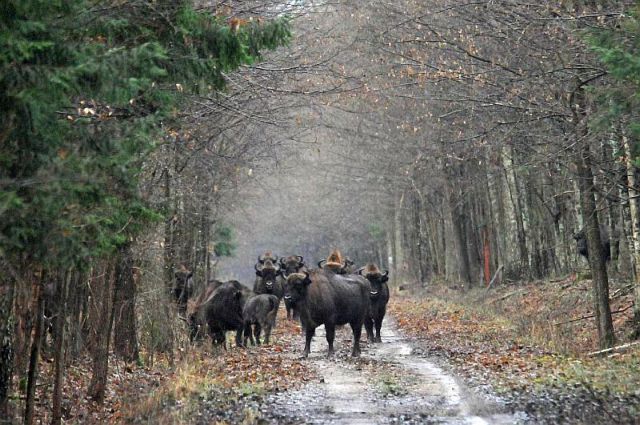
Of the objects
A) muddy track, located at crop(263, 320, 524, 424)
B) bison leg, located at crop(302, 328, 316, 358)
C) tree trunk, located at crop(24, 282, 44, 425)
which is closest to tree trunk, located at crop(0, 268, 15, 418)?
tree trunk, located at crop(24, 282, 44, 425)

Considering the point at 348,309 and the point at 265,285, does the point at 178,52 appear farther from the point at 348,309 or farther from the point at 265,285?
the point at 265,285

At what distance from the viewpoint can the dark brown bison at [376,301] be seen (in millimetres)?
24766

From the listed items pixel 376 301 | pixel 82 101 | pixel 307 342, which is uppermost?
pixel 82 101

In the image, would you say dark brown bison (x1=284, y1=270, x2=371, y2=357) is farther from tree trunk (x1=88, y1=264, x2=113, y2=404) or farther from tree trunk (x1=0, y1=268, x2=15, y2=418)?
tree trunk (x1=0, y1=268, x2=15, y2=418)

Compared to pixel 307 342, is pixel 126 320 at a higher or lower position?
higher

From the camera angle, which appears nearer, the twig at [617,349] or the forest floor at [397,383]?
the forest floor at [397,383]

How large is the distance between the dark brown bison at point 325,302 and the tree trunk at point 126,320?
12.7ft

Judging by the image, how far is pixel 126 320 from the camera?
1778 centimetres

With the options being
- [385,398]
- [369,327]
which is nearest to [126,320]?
[385,398]

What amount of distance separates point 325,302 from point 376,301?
4557 mm

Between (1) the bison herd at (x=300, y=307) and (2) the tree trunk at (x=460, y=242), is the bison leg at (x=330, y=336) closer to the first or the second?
(1) the bison herd at (x=300, y=307)

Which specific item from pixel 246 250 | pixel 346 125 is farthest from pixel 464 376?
pixel 246 250

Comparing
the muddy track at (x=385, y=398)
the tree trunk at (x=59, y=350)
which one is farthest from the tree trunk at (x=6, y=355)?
the muddy track at (x=385, y=398)

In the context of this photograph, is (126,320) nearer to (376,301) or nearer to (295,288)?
(295,288)
